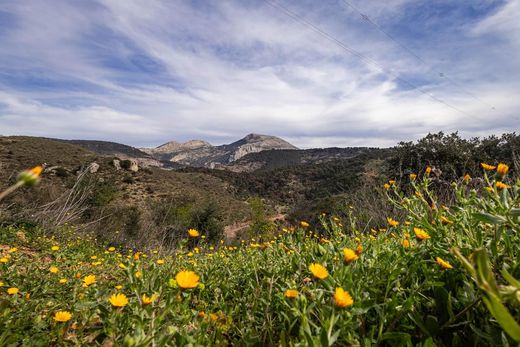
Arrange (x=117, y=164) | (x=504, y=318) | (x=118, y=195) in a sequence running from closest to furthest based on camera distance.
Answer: (x=504, y=318) → (x=118, y=195) → (x=117, y=164)

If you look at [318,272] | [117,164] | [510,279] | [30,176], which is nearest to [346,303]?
[318,272]

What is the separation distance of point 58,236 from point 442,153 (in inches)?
599

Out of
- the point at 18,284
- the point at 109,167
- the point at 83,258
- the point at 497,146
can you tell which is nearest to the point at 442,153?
the point at 497,146

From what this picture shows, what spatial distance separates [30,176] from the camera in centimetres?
75

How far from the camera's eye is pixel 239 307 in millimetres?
2148

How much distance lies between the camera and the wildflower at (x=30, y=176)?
75cm

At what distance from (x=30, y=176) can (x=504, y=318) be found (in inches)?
39.4

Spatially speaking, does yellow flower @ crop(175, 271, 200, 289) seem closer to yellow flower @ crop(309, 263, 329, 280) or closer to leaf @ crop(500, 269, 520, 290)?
yellow flower @ crop(309, 263, 329, 280)

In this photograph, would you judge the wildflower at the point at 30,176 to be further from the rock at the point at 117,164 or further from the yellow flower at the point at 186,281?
the rock at the point at 117,164

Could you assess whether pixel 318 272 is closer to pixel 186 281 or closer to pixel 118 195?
pixel 186 281

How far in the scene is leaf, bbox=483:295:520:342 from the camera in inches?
19.2

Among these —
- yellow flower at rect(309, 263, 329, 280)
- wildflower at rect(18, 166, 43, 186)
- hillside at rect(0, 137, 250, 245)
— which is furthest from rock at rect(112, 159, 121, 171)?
wildflower at rect(18, 166, 43, 186)

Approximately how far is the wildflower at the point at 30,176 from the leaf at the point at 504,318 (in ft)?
3.10

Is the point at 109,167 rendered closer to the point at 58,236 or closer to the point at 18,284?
the point at 58,236
